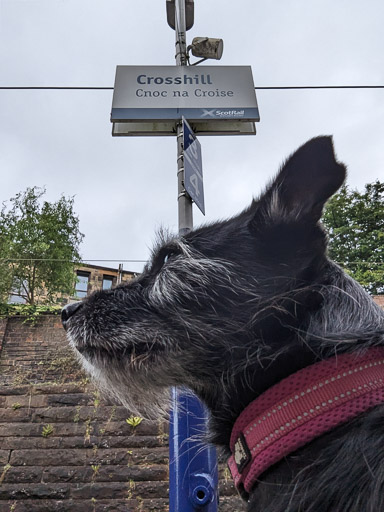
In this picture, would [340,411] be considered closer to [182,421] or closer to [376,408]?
[376,408]

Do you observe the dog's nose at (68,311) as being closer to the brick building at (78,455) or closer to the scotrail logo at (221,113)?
the brick building at (78,455)

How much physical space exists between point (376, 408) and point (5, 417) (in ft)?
13.9

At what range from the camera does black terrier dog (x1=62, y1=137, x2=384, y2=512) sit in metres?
1.09

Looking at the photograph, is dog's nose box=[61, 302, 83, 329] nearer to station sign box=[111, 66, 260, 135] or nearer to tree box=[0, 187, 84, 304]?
station sign box=[111, 66, 260, 135]

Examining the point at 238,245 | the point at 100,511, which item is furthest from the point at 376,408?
the point at 100,511

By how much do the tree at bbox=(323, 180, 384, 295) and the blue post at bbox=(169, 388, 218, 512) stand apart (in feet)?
57.1

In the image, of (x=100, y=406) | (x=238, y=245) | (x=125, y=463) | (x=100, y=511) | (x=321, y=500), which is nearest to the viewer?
(x=321, y=500)

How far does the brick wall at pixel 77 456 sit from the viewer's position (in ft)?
11.3

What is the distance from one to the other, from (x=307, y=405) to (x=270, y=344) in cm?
30

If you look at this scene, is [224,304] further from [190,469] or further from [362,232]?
[362,232]

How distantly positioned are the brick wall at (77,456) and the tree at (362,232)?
1638cm

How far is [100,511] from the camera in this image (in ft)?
11.0

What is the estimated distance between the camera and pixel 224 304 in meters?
1.62

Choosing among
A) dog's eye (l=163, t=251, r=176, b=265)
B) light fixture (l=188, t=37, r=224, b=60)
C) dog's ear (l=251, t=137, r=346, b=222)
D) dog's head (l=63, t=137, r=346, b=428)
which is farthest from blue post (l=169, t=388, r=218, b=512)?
light fixture (l=188, t=37, r=224, b=60)
